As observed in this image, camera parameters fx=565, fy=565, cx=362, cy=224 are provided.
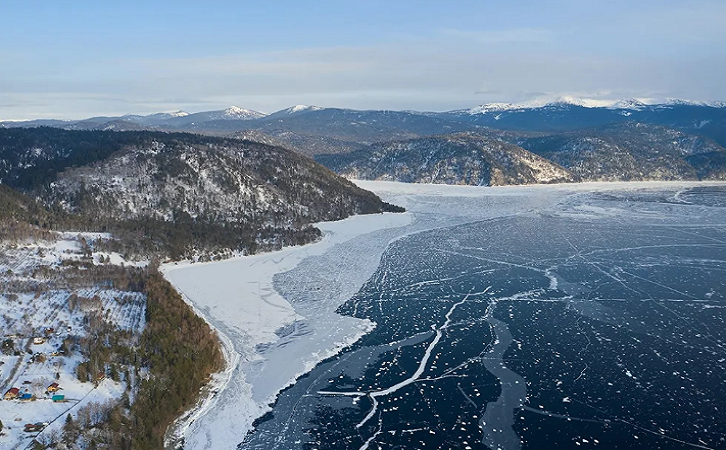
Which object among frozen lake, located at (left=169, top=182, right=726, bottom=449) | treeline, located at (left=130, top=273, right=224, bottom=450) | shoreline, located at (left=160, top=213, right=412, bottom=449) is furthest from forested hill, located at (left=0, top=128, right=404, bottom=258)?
treeline, located at (left=130, top=273, right=224, bottom=450)

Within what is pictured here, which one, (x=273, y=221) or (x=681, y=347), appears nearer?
(x=681, y=347)

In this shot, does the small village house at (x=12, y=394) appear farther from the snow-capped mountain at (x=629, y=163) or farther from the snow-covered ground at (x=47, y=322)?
the snow-capped mountain at (x=629, y=163)

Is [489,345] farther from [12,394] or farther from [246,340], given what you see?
[12,394]

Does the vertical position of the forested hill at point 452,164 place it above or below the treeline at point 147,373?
above

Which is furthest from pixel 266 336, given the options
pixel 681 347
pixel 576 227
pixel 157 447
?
pixel 576 227

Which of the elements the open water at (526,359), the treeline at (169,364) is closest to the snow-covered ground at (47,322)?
the treeline at (169,364)

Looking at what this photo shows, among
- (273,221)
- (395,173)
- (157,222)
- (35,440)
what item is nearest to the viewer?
(35,440)

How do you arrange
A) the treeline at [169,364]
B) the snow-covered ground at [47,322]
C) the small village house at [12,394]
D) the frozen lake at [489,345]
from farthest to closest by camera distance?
the small village house at [12,394] → the snow-covered ground at [47,322] → the treeline at [169,364] → the frozen lake at [489,345]

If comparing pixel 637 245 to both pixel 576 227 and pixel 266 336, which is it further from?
pixel 266 336
